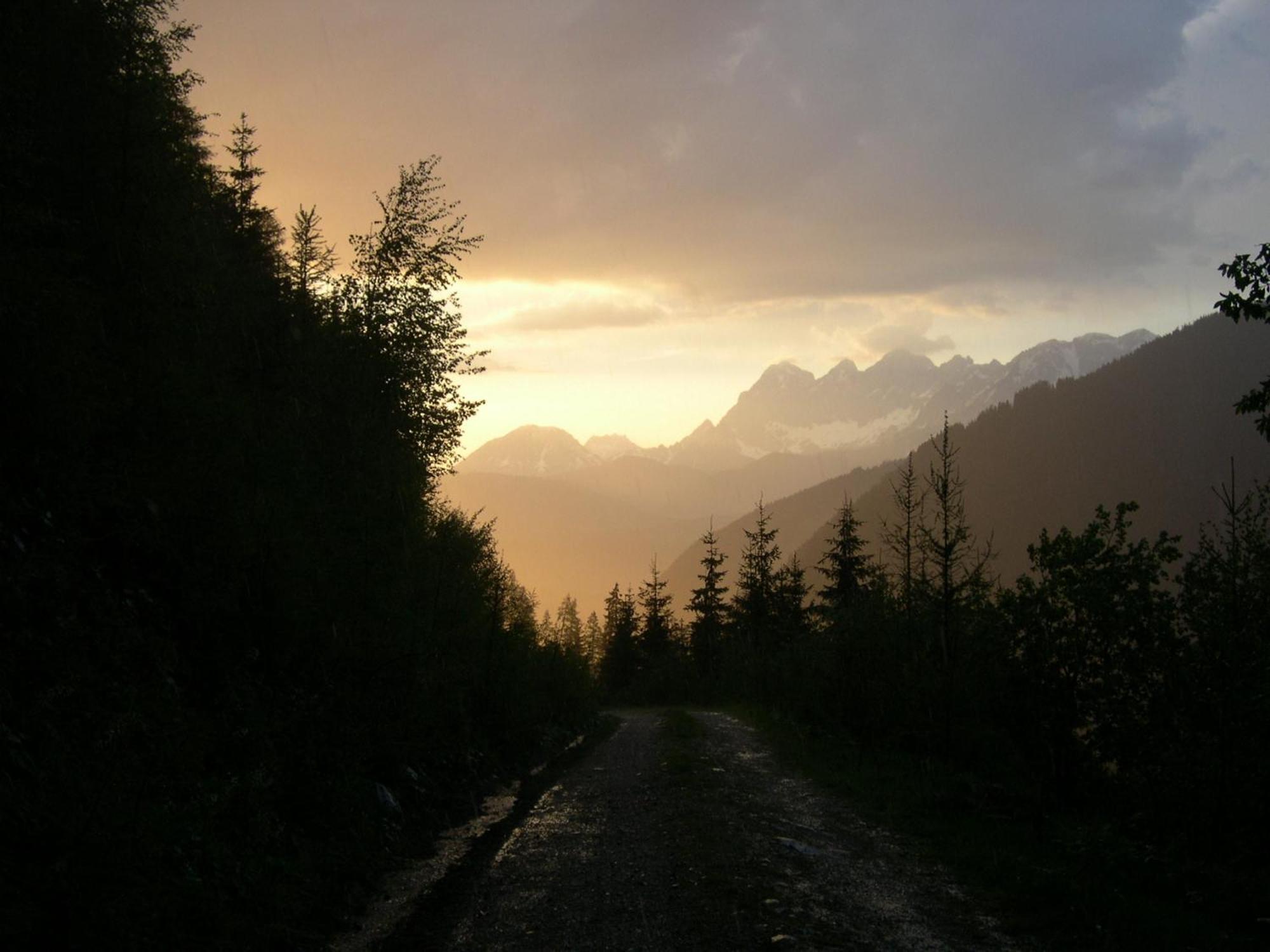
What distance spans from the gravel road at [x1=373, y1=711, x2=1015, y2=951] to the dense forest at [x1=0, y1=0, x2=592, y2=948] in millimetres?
1784

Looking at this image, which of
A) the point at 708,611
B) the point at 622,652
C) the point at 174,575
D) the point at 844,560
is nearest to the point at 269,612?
the point at 174,575

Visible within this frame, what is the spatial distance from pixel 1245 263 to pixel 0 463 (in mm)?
14661

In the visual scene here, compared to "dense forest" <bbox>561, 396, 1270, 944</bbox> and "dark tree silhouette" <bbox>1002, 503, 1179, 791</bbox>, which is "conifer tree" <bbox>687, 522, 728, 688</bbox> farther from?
"dark tree silhouette" <bbox>1002, 503, 1179, 791</bbox>

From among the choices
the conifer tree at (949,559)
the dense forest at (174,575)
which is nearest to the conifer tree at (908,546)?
the conifer tree at (949,559)

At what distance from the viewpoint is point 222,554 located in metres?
11.0

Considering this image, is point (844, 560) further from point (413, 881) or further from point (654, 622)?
point (413, 881)

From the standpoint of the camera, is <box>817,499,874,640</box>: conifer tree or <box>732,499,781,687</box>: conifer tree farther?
<box>732,499,781,687</box>: conifer tree

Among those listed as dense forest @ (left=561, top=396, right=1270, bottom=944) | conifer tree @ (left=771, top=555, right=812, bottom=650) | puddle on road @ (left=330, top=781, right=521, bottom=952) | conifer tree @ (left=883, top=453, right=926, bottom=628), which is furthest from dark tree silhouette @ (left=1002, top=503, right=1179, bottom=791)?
conifer tree @ (left=771, top=555, right=812, bottom=650)

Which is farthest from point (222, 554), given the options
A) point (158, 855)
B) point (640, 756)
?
point (640, 756)

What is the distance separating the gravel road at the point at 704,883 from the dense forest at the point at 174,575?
178cm

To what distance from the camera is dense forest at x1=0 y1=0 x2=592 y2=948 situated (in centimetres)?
664

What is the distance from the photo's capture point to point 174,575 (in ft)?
34.7

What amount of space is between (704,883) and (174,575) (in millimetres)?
7893

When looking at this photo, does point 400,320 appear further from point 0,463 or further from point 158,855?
point 158,855
